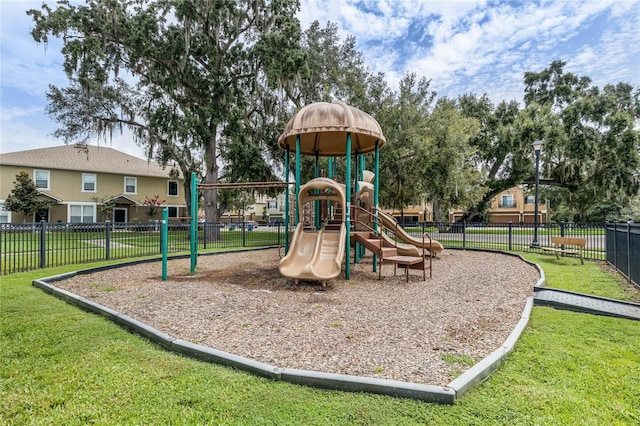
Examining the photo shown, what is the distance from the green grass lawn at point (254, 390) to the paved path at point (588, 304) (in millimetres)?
1046

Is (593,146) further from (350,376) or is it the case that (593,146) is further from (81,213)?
(81,213)

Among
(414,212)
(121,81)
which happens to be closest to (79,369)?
(121,81)

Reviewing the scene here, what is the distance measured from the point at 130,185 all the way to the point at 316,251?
29378 millimetres

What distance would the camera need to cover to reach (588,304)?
18.1ft

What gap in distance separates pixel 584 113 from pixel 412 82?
1415 cm

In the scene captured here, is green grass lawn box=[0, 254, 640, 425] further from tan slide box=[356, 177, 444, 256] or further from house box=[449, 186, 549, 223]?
house box=[449, 186, 549, 223]

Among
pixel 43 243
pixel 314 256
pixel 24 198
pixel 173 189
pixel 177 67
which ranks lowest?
pixel 314 256

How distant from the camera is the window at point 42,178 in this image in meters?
26.7

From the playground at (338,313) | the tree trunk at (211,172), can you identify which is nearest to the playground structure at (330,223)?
the playground at (338,313)

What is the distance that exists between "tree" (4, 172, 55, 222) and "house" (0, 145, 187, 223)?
993 millimetres

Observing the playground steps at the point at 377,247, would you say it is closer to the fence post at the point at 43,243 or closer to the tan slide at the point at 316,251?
the tan slide at the point at 316,251

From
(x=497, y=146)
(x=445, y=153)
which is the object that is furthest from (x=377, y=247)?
(x=497, y=146)

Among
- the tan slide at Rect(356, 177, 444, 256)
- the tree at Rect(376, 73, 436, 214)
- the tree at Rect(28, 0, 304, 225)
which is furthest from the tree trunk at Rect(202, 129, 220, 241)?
the tan slide at Rect(356, 177, 444, 256)

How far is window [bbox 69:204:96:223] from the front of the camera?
28.0 metres
